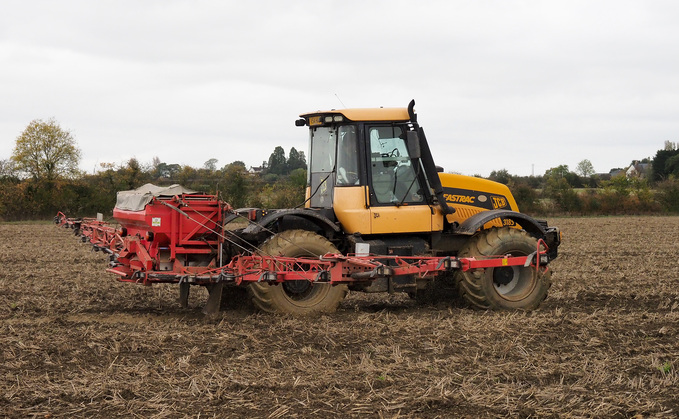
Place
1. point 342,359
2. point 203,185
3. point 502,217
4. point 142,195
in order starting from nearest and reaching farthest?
point 342,359 < point 142,195 < point 502,217 < point 203,185

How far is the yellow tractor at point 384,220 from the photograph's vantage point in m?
9.31

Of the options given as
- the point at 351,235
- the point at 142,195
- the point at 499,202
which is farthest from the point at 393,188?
the point at 142,195

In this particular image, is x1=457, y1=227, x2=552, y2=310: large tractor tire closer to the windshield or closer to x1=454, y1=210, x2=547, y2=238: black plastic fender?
x1=454, y1=210, x2=547, y2=238: black plastic fender

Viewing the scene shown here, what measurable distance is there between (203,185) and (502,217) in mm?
26747

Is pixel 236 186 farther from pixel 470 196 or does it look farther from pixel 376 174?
pixel 376 174

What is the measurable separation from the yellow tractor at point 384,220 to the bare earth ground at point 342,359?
43 cm

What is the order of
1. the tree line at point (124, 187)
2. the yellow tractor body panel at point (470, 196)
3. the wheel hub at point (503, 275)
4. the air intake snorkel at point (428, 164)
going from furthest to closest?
1. the tree line at point (124, 187)
2. the yellow tractor body panel at point (470, 196)
3. the wheel hub at point (503, 275)
4. the air intake snorkel at point (428, 164)

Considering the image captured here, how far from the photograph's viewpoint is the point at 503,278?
10141mm

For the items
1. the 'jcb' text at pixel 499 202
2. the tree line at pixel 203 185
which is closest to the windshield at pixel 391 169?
the 'jcb' text at pixel 499 202

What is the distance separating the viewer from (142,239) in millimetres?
9023

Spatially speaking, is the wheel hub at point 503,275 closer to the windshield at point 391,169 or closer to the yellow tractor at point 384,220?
the yellow tractor at point 384,220

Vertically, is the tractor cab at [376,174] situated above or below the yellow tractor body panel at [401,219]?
above

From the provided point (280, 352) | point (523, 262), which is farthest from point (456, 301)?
point (280, 352)

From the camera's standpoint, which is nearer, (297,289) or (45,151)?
(297,289)
